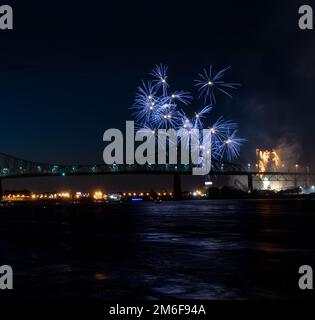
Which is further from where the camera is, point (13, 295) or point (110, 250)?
point (110, 250)

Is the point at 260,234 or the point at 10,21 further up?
the point at 10,21

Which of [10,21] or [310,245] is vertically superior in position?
[10,21]

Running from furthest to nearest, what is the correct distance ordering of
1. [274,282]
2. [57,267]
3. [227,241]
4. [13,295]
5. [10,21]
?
[227,241]
[10,21]
[57,267]
[274,282]
[13,295]
